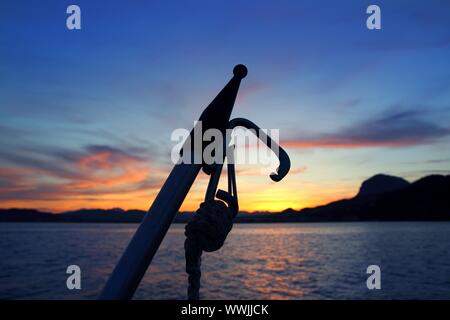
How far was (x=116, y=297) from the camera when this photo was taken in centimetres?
155

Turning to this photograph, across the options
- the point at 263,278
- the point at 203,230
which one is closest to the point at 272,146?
the point at 203,230

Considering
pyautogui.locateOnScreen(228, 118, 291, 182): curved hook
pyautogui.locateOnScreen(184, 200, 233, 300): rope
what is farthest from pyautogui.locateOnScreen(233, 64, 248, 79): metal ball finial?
pyautogui.locateOnScreen(184, 200, 233, 300): rope

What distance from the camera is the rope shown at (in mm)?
2232

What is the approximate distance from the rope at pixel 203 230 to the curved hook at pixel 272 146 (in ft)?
1.11

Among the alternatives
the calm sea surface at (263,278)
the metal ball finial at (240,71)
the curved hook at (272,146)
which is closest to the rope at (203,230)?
the curved hook at (272,146)

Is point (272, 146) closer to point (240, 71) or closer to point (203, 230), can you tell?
point (240, 71)

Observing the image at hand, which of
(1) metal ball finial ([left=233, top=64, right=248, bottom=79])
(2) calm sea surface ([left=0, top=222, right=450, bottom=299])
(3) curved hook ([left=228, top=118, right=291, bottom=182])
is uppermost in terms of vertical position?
(1) metal ball finial ([left=233, top=64, right=248, bottom=79])

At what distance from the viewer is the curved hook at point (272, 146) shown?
6.90 feet

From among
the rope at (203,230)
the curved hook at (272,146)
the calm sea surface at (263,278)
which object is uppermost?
the curved hook at (272,146)

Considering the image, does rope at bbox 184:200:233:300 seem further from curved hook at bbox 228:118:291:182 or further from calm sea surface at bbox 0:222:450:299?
calm sea surface at bbox 0:222:450:299

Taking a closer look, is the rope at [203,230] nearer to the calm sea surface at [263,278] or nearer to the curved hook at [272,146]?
the curved hook at [272,146]

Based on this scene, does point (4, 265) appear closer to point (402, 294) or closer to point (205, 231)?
point (402, 294)

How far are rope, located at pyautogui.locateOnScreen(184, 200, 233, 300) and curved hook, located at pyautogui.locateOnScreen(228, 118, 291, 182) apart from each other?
0.34 m

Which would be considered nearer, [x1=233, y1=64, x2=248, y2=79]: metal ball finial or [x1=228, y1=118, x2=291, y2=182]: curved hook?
[x1=233, y1=64, x2=248, y2=79]: metal ball finial
